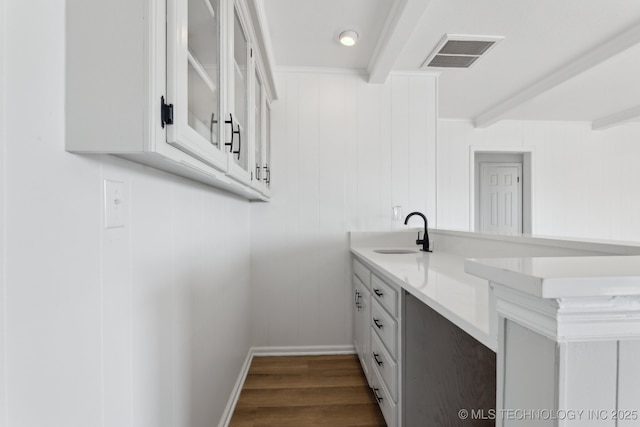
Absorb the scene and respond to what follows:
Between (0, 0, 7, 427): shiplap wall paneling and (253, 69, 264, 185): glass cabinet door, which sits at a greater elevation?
(253, 69, 264, 185): glass cabinet door

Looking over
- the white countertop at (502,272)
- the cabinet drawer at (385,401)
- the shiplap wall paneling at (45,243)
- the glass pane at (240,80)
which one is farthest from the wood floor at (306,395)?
the glass pane at (240,80)

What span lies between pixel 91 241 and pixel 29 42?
1.24 feet

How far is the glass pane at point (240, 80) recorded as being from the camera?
125cm

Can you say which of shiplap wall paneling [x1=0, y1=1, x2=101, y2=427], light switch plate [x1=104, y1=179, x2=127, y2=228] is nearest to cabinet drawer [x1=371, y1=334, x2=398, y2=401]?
shiplap wall paneling [x1=0, y1=1, x2=101, y2=427]

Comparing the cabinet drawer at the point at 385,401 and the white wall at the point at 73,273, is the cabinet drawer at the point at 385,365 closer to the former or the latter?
the cabinet drawer at the point at 385,401

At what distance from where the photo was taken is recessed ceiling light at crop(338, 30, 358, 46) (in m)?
2.06

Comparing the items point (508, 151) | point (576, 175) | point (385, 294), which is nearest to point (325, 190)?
point (385, 294)

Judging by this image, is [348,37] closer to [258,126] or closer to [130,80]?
[258,126]

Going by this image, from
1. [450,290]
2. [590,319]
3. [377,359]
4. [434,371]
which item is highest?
[590,319]

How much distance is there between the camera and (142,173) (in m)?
0.84

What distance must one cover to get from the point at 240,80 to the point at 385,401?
66.1 inches

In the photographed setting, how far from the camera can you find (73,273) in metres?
0.61

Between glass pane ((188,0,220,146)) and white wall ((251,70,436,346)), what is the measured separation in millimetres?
1566

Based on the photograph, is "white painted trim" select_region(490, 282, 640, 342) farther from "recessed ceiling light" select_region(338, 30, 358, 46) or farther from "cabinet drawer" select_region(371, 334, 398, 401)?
"recessed ceiling light" select_region(338, 30, 358, 46)
